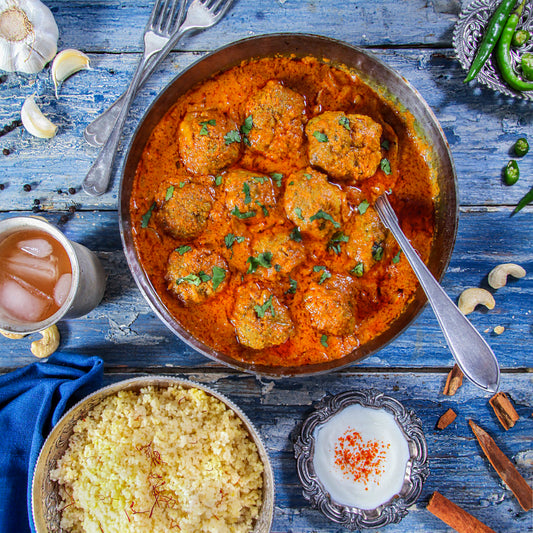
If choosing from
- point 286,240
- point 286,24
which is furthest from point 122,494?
→ point 286,24

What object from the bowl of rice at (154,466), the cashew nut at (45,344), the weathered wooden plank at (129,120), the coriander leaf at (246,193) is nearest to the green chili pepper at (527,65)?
the weathered wooden plank at (129,120)

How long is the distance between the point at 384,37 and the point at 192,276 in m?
2.01

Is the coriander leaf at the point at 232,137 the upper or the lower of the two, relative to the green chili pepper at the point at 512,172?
upper

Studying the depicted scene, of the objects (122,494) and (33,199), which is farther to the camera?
(33,199)

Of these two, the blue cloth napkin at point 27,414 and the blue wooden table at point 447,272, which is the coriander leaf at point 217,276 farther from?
the blue cloth napkin at point 27,414

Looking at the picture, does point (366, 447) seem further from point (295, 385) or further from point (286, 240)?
point (286, 240)

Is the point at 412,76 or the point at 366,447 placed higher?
the point at 412,76

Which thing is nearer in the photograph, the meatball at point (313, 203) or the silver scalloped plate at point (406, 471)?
the meatball at point (313, 203)

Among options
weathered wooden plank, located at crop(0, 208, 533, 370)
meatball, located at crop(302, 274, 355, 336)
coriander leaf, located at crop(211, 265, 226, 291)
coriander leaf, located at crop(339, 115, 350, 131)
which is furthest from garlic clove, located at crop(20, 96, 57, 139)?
meatball, located at crop(302, 274, 355, 336)

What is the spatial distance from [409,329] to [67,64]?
9.19 feet

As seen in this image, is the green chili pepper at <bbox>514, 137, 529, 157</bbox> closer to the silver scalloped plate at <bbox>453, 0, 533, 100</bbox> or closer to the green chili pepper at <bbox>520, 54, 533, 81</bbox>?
the silver scalloped plate at <bbox>453, 0, 533, 100</bbox>

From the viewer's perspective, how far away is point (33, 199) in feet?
9.87

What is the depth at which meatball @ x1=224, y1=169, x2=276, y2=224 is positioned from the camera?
256cm

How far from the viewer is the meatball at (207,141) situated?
2535mm
